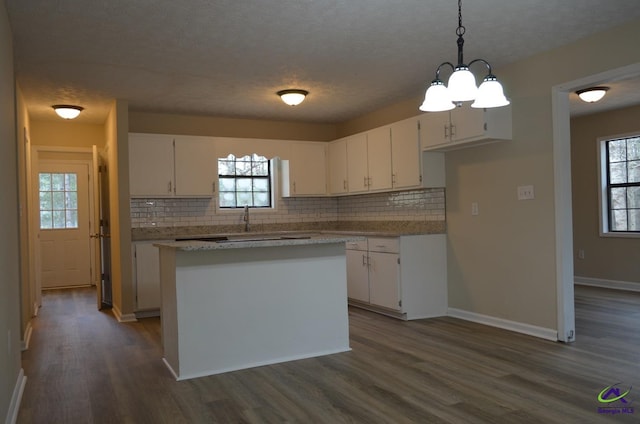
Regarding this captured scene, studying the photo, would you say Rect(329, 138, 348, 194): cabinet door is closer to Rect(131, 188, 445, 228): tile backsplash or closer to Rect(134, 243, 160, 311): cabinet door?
Rect(131, 188, 445, 228): tile backsplash

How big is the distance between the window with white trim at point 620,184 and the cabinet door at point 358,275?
12.4 ft

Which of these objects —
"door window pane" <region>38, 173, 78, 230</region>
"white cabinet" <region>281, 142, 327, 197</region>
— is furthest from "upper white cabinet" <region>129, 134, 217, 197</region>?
"door window pane" <region>38, 173, 78, 230</region>

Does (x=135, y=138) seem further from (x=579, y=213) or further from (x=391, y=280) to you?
(x=579, y=213)

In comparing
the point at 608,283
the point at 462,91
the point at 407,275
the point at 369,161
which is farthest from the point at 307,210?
the point at 462,91

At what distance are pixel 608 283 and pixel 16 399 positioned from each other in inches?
282

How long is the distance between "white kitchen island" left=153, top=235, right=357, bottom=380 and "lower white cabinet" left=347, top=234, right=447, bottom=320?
4.26 ft

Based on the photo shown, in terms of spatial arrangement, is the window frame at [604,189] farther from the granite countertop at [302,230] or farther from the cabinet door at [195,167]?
the cabinet door at [195,167]

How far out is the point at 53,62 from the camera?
4.43 meters

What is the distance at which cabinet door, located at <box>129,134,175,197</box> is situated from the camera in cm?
614

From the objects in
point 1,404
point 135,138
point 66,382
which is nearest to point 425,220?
point 135,138

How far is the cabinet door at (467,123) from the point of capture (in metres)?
4.73

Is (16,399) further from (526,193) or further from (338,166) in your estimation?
(338,166)

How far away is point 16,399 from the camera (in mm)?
3156

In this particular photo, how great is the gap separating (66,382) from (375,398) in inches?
83.7
